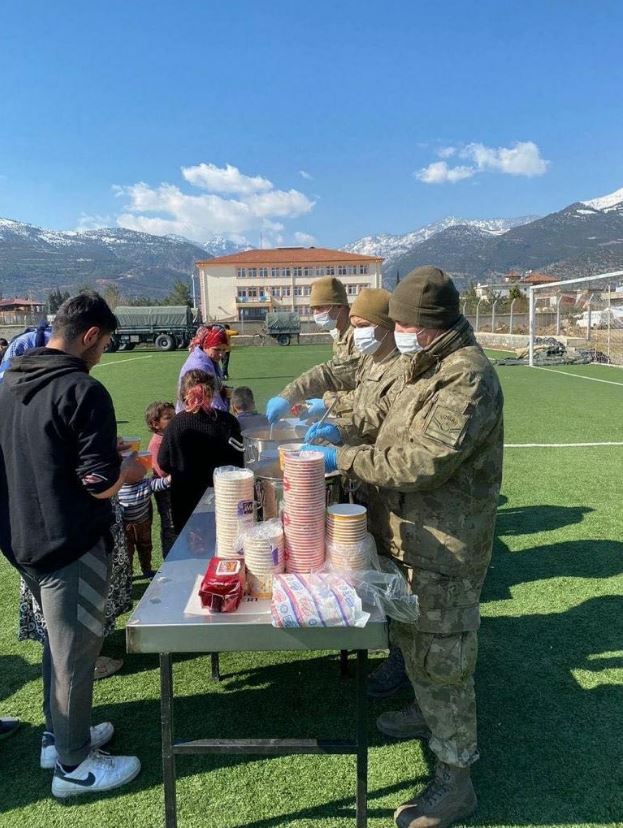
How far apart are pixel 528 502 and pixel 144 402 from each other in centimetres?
891

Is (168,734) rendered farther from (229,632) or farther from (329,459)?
(329,459)

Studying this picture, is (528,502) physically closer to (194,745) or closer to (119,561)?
(119,561)

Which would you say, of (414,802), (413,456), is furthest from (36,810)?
(413,456)

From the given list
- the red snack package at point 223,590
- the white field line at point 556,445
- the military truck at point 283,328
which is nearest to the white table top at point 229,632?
the red snack package at point 223,590

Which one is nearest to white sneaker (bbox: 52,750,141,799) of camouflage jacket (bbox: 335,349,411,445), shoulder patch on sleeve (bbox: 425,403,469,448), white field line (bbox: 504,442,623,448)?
camouflage jacket (bbox: 335,349,411,445)

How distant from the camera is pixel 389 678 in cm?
286

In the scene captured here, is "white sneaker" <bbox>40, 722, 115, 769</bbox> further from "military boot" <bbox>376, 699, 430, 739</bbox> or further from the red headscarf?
the red headscarf

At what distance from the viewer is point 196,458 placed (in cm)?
306

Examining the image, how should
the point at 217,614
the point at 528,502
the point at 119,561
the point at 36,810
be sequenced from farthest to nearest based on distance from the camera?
the point at 528,502, the point at 119,561, the point at 36,810, the point at 217,614

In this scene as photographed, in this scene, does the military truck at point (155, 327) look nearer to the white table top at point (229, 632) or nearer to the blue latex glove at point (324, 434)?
the blue latex glove at point (324, 434)

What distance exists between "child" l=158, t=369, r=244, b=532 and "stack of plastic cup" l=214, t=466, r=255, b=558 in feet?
3.48

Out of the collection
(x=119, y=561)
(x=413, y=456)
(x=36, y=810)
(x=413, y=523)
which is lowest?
(x=36, y=810)

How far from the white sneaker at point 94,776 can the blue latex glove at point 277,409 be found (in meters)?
1.79

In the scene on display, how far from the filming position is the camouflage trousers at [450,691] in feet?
6.43
